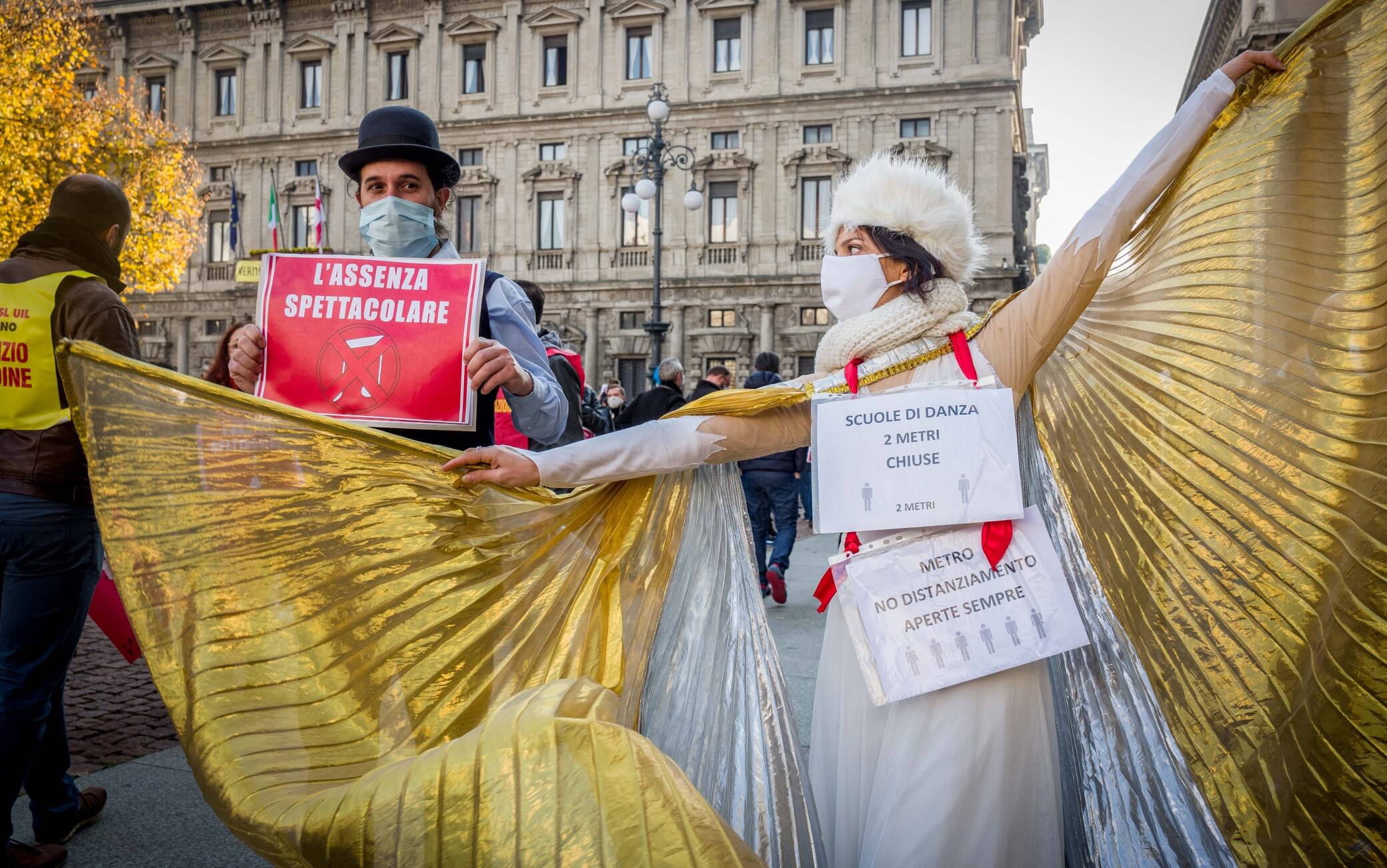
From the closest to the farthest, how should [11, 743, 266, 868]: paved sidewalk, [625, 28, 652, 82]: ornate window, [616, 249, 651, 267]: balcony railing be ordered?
[11, 743, 266, 868]: paved sidewalk
[616, 249, 651, 267]: balcony railing
[625, 28, 652, 82]: ornate window

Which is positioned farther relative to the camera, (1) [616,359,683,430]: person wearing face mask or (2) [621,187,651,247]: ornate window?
(2) [621,187,651,247]: ornate window

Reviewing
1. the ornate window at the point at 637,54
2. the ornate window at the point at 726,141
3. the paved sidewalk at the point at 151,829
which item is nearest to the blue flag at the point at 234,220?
the ornate window at the point at 637,54

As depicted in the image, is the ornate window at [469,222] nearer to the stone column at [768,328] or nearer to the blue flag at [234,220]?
the blue flag at [234,220]

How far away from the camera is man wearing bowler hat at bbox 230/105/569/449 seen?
2.36 meters

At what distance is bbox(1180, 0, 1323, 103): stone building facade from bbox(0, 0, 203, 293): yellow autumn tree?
1937cm

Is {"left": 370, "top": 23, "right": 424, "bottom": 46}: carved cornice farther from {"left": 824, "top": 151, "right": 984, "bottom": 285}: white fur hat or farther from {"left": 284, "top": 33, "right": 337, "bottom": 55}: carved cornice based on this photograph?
{"left": 824, "top": 151, "right": 984, "bottom": 285}: white fur hat

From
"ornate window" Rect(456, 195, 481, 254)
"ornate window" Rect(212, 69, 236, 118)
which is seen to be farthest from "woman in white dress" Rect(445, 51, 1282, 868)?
"ornate window" Rect(212, 69, 236, 118)

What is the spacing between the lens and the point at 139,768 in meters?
3.96

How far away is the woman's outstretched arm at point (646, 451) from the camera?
2102 millimetres

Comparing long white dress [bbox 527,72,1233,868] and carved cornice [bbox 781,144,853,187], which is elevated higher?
carved cornice [bbox 781,144,853,187]

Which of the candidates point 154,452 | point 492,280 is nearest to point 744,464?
point 492,280

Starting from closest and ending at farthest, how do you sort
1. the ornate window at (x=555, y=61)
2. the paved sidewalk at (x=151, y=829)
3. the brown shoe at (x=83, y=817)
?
the paved sidewalk at (x=151, y=829), the brown shoe at (x=83, y=817), the ornate window at (x=555, y=61)

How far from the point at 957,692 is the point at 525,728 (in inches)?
36.9

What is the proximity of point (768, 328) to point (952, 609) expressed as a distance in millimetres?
26902
